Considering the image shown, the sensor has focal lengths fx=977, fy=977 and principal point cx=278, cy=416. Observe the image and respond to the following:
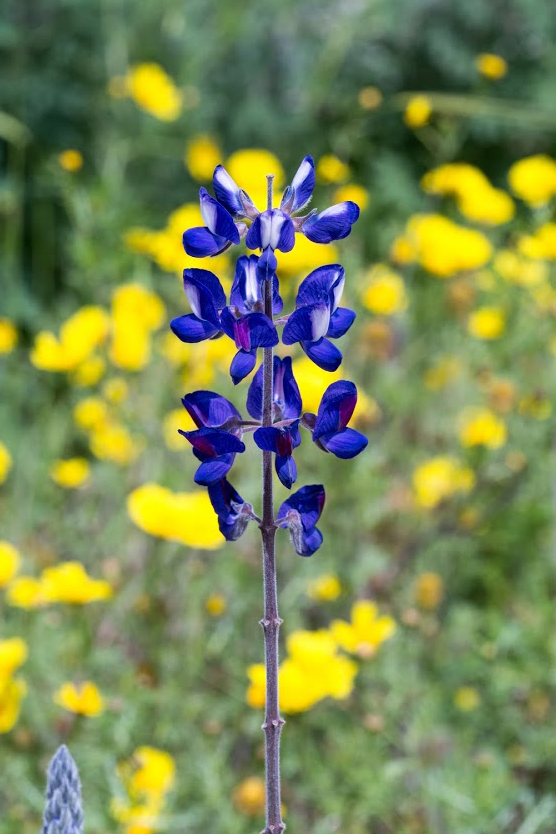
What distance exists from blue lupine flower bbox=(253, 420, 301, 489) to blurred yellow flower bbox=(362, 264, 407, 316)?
1.61 metres

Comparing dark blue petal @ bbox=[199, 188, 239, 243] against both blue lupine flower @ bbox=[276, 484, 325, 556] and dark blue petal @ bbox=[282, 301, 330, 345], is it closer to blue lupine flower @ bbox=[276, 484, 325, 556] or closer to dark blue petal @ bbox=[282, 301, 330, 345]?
dark blue petal @ bbox=[282, 301, 330, 345]

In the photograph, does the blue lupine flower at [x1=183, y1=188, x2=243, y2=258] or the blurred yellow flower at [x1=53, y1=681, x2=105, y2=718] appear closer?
the blue lupine flower at [x1=183, y1=188, x2=243, y2=258]

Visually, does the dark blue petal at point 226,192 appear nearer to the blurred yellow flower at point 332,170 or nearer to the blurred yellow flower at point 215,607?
the blurred yellow flower at point 215,607

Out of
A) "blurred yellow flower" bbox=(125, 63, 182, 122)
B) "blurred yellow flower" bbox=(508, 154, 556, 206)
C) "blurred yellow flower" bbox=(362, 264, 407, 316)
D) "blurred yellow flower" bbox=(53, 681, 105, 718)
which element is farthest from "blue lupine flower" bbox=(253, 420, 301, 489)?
"blurred yellow flower" bbox=(125, 63, 182, 122)

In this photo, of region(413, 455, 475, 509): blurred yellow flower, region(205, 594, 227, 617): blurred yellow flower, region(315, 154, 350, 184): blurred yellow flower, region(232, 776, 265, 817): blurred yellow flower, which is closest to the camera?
region(232, 776, 265, 817): blurred yellow flower

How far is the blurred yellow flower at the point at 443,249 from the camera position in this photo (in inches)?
99.0

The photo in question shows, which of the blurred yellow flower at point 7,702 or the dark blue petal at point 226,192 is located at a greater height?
the dark blue petal at point 226,192

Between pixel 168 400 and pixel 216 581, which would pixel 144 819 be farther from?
pixel 168 400

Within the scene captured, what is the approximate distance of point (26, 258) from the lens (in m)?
4.60

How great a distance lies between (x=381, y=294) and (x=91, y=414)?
798 mm

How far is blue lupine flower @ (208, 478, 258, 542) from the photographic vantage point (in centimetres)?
87

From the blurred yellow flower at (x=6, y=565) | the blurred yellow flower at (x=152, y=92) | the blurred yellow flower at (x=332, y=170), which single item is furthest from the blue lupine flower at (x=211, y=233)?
the blurred yellow flower at (x=152, y=92)

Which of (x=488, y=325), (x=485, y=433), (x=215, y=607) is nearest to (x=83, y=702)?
(x=215, y=607)

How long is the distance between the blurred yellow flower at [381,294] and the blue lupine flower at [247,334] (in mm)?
1612
